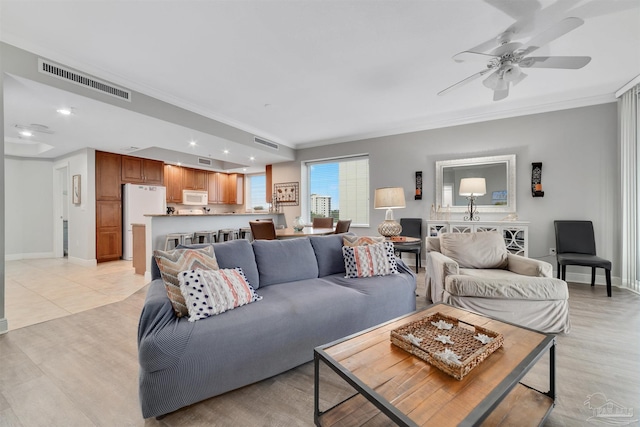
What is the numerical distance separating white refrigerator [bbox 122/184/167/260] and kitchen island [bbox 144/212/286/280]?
1573 millimetres

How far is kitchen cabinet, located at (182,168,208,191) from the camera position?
24.1ft

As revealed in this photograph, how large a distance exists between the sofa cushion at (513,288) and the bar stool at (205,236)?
4.21 m

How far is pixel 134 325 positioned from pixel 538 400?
3.13 meters

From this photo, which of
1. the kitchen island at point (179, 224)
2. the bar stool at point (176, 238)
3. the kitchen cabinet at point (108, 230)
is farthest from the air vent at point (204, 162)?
the bar stool at point (176, 238)

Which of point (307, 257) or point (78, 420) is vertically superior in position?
point (307, 257)

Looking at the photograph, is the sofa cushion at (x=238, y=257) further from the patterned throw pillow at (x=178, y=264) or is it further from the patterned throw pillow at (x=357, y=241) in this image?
the patterned throw pillow at (x=357, y=241)

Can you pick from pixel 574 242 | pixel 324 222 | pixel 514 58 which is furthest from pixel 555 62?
pixel 324 222

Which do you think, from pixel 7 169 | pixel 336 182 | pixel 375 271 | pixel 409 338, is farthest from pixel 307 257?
pixel 7 169

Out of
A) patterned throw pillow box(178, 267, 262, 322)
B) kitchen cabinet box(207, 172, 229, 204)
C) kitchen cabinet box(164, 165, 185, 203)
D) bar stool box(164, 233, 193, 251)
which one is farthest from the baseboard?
patterned throw pillow box(178, 267, 262, 322)

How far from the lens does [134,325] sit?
98.2 inches

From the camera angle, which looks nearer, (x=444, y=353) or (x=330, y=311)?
(x=444, y=353)

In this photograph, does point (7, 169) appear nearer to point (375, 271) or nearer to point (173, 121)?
point (173, 121)

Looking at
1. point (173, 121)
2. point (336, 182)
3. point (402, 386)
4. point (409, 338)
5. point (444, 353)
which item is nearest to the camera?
point (402, 386)

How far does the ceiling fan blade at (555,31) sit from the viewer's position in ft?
5.67
